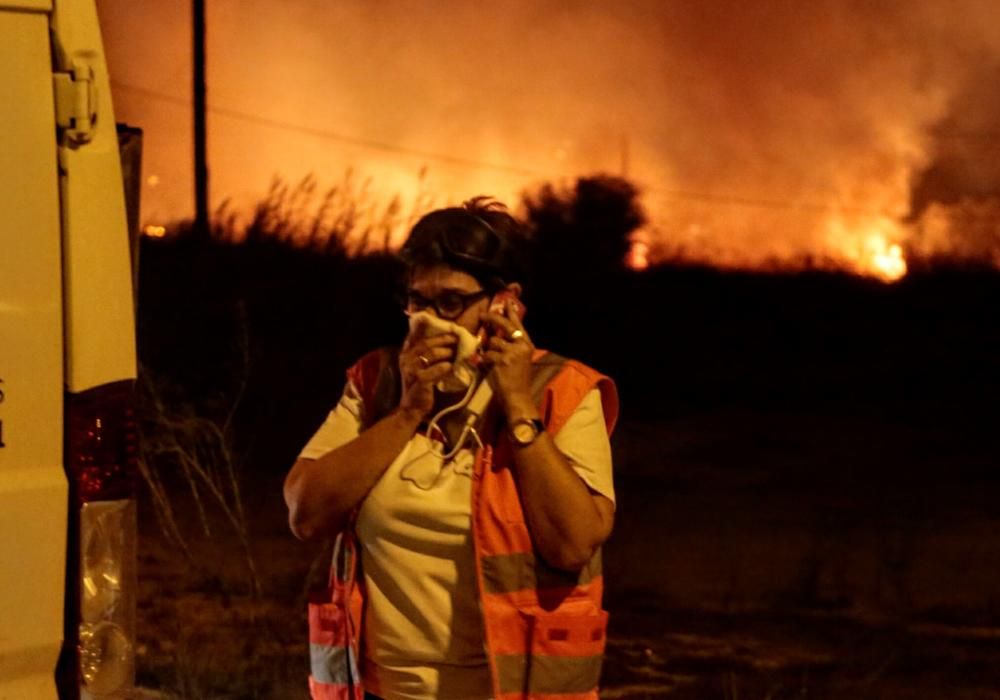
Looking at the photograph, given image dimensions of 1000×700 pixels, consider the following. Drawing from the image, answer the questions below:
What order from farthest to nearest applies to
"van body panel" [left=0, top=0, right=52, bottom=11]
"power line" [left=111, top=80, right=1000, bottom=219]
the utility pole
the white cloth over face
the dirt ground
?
the utility pole, "power line" [left=111, top=80, right=1000, bottom=219], the dirt ground, the white cloth over face, "van body panel" [left=0, top=0, right=52, bottom=11]

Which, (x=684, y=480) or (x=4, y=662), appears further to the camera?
(x=684, y=480)

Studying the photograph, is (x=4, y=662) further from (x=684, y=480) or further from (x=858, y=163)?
(x=684, y=480)

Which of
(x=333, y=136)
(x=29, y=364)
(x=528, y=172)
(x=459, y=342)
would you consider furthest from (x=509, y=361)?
(x=333, y=136)

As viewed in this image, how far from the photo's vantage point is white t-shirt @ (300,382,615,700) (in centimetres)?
280

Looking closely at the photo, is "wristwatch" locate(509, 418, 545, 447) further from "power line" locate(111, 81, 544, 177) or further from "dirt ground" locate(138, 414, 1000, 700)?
"power line" locate(111, 81, 544, 177)

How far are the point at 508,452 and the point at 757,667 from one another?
377cm

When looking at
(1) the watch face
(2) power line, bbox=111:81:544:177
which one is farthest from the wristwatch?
(2) power line, bbox=111:81:544:177

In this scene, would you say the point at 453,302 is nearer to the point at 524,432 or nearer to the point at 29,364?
the point at 524,432

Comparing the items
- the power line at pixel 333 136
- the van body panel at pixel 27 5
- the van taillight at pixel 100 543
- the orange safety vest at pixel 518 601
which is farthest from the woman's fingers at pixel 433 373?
the power line at pixel 333 136

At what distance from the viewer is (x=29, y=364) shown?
7.63 ft

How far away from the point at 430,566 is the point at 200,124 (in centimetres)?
424

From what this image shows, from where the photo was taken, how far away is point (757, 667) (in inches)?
247

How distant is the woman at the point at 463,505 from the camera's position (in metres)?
2.74

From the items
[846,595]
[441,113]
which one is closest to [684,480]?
[846,595]
